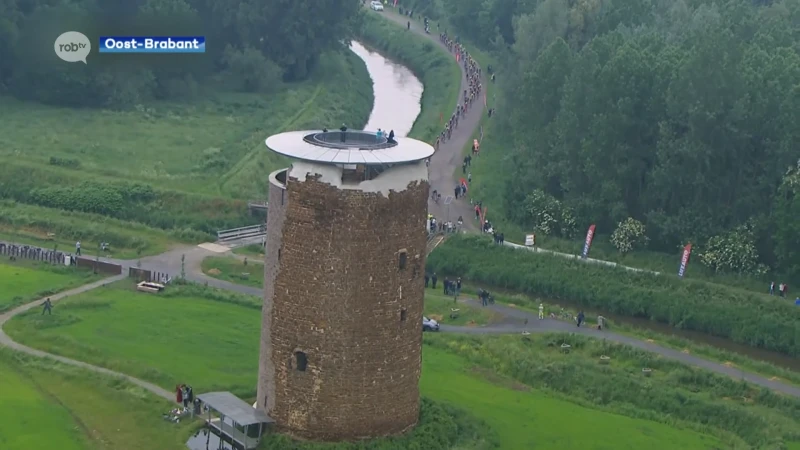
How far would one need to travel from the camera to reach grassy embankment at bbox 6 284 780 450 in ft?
181

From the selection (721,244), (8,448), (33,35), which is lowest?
(8,448)

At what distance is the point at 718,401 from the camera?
60.9m

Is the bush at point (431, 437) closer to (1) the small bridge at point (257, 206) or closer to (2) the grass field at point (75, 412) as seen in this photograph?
(2) the grass field at point (75, 412)

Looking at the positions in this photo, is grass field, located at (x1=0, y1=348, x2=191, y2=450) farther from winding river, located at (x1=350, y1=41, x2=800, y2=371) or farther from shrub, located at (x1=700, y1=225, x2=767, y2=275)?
shrub, located at (x1=700, y1=225, x2=767, y2=275)

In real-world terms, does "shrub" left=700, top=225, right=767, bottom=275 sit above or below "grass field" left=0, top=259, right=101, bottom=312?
above

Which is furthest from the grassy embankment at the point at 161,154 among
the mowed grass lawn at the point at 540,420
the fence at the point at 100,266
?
the mowed grass lawn at the point at 540,420

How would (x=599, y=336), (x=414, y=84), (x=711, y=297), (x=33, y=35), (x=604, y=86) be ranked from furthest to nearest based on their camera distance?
(x=414, y=84)
(x=33, y=35)
(x=604, y=86)
(x=711, y=297)
(x=599, y=336)

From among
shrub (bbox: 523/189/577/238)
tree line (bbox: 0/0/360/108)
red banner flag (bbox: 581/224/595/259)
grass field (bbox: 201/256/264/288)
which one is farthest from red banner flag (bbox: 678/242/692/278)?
tree line (bbox: 0/0/360/108)

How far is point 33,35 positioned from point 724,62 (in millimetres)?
50845

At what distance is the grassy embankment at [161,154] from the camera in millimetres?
88250

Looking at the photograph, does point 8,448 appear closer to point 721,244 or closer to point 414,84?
point 721,244

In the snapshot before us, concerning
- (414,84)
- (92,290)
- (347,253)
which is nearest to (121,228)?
(92,290)

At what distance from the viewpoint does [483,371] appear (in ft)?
203

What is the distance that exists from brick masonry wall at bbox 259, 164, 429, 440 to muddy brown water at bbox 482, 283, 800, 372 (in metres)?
28.2
